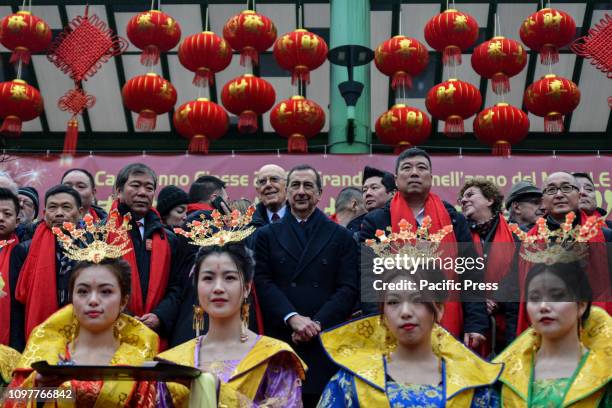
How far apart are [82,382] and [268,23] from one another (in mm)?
5094

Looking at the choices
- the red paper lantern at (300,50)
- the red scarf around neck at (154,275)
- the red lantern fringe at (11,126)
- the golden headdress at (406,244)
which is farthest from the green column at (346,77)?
the golden headdress at (406,244)

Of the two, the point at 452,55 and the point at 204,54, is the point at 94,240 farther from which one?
the point at 452,55

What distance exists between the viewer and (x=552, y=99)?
7141mm

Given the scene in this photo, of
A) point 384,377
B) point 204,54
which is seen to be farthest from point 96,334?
point 204,54

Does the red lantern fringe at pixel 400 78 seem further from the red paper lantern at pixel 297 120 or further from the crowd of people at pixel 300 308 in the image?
the crowd of people at pixel 300 308

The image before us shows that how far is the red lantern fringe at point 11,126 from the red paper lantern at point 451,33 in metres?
4.01

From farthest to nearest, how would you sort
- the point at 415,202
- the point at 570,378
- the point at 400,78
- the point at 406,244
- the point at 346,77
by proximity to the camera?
the point at 346,77
the point at 400,78
the point at 415,202
the point at 406,244
the point at 570,378

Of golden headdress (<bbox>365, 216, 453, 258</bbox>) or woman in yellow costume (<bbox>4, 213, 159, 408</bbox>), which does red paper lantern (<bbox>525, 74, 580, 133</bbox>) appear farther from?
woman in yellow costume (<bbox>4, 213, 159, 408</bbox>)

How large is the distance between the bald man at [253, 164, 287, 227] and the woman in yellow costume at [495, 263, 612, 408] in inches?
73.2

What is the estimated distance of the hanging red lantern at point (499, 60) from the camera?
725 centimetres

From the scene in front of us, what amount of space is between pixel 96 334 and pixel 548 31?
5519 mm

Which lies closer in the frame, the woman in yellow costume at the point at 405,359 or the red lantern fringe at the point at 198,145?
the woman in yellow costume at the point at 405,359

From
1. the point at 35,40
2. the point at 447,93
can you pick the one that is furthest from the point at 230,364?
the point at 35,40

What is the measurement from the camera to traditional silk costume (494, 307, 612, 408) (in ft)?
9.28
